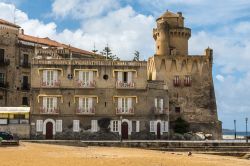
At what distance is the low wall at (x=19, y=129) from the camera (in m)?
57.0

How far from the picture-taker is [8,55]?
228 feet

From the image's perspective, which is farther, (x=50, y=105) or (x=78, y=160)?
(x=50, y=105)

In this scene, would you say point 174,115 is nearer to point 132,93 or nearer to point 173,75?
point 173,75

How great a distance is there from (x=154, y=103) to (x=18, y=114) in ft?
50.8

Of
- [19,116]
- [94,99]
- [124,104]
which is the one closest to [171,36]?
[124,104]

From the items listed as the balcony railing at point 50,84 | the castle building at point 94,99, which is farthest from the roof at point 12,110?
the balcony railing at point 50,84

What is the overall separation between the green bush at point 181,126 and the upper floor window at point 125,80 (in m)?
14.2

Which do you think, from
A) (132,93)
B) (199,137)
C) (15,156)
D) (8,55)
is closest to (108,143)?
(132,93)

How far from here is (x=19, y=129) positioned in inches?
2276

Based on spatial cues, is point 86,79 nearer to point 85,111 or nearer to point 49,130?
point 85,111

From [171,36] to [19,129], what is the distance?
99.5ft

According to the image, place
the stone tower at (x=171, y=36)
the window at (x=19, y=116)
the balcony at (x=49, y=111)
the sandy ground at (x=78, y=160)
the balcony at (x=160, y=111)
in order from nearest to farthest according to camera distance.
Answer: the sandy ground at (x=78, y=160) < the window at (x=19, y=116) < the balcony at (x=49, y=111) < the balcony at (x=160, y=111) < the stone tower at (x=171, y=36)

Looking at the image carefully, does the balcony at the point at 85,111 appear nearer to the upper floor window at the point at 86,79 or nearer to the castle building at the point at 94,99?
the castle building at the point at 94,99

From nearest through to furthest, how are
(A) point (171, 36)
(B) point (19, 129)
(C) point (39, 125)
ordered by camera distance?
(B) point (19, 129)
(C) point (39, 125)
(A) point (171, 36)
